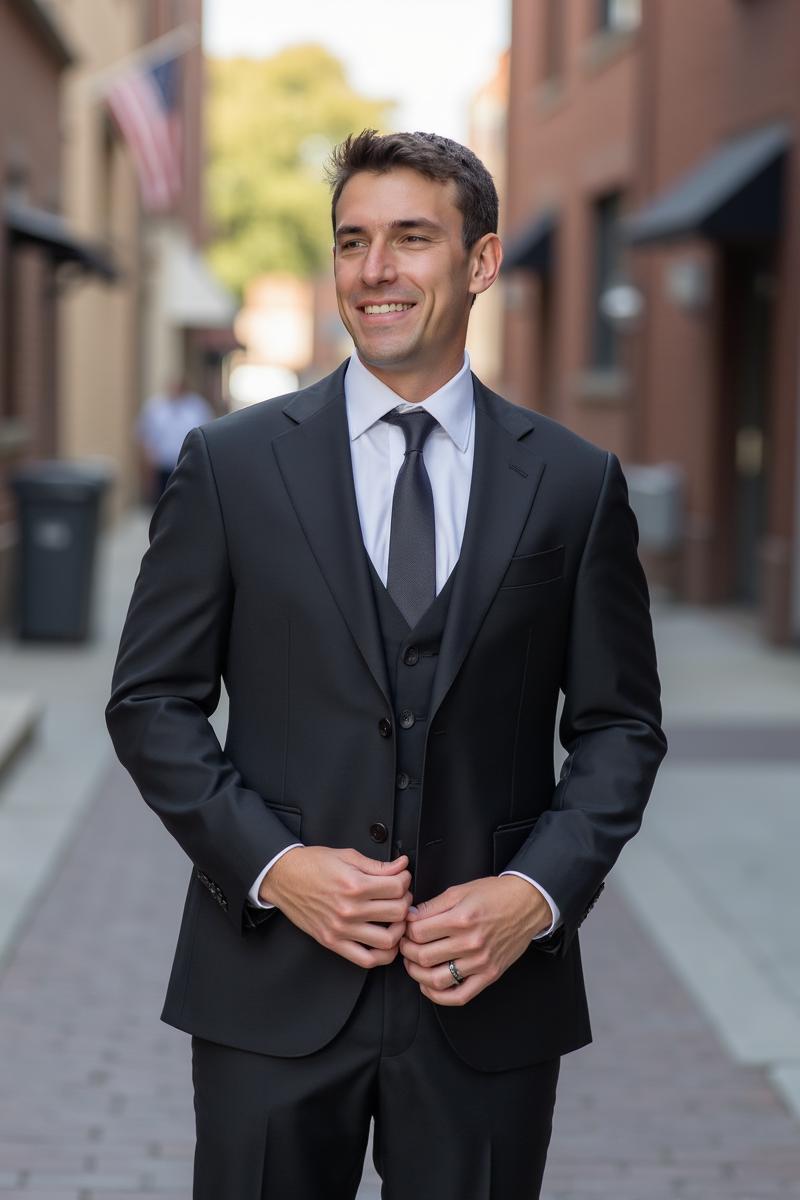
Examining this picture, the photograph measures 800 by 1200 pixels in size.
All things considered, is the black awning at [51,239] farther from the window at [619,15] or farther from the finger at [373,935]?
the finger at [373,935]

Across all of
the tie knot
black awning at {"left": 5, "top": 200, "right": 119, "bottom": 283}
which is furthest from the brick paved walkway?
black awning at {"left": 5, "top": 200, "right": 119, "bottom": 283}

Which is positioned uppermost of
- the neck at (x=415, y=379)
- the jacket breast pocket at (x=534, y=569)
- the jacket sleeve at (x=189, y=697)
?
the neck at (x=415, y=379)

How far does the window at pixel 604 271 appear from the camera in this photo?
19.4 metres

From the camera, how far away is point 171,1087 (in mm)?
4590

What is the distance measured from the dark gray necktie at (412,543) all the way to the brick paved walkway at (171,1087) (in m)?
2.08

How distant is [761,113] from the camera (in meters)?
13.9

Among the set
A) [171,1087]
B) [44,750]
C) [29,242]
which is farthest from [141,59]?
[171,1087]

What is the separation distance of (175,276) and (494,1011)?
31334mm

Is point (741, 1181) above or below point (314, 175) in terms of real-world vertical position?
below

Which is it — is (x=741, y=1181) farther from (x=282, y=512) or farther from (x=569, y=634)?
(x=282, y=512)

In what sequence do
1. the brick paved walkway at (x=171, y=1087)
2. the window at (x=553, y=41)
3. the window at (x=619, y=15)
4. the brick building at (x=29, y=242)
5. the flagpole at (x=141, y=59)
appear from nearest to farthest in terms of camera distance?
the brick paved walkway at (x=171, y=1087) < the brick building at (x=29, y=242) < the flagpole at (x=141, y=59) < the window at (x=619, y=15) < the window at (x=553, y=41)

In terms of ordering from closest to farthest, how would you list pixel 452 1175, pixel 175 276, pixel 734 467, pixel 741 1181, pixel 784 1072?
pixel 452 1175
pixel 741 1181
pixel 784 1072
pixel 734 467
pixel 175 276

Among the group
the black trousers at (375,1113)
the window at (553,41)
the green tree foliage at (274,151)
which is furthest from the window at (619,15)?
the green tree foliage at (274,151)

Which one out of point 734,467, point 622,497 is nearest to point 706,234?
point 734,467
